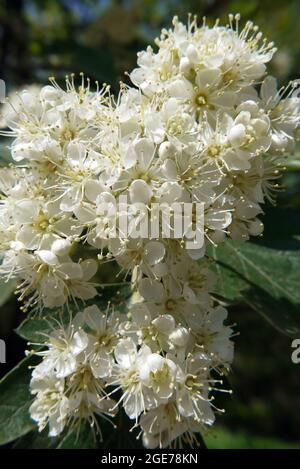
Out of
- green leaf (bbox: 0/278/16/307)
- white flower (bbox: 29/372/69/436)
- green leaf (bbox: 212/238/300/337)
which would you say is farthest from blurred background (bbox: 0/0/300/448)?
white flower (bbox: 29/372/69/436)

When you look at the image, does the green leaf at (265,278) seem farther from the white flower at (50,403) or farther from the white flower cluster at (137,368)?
the white flower at (50,403)

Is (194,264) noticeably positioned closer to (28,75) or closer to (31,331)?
(31,331)

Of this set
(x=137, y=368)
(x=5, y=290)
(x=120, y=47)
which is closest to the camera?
(x=137, y=368)

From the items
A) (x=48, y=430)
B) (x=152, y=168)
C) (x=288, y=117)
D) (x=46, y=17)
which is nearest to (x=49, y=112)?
(x=152, y=168)

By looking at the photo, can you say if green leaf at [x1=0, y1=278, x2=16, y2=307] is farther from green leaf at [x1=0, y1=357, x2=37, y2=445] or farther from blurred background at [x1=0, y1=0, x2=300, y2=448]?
blurred background at [x1=0, y1=0, x2=300, y2=448]

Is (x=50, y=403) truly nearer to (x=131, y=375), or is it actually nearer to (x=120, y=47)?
(x=131, y=375)

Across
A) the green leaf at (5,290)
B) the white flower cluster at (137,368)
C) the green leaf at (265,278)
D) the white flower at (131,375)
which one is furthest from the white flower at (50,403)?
the green leaf at (265,278)

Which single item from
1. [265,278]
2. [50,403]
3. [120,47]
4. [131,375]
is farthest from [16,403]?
[120,47]
